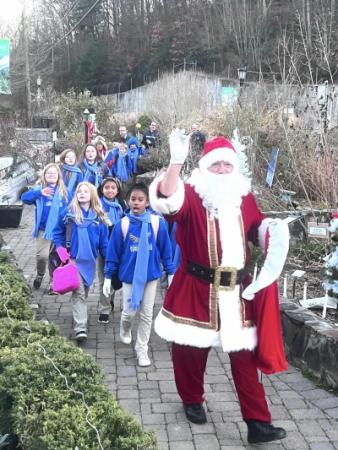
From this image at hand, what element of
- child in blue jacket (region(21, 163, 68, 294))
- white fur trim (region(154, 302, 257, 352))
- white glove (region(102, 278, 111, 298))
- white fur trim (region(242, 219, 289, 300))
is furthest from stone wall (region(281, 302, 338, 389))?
child in blue jacket (region(21, 163, 68, 294))

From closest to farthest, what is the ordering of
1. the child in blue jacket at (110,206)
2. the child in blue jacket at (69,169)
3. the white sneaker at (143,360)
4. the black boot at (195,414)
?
1. the black boot at (195,414)
2. the white sneaker at (143,360)
3. the child in blue jacket at (110,206)
4. the child in blue jacket at (69,169)

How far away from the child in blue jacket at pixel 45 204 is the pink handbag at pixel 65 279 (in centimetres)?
158

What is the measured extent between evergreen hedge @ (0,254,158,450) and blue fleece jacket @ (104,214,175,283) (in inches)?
47.8

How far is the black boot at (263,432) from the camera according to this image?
12.1 ft

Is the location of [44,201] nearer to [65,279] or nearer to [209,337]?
[65,279]

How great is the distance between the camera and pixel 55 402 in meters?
3.10

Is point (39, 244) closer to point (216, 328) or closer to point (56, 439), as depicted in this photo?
point (216, 328)

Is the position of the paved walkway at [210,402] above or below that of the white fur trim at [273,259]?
below

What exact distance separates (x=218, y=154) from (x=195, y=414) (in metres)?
1.78

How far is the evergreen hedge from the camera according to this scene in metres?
2.83

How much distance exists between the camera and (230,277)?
3693 mm

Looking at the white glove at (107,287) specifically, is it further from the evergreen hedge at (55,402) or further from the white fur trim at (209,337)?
the white fur trim at (209,337)

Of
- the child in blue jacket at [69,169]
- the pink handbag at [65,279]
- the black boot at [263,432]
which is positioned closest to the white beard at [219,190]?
the black boot at [263,432]

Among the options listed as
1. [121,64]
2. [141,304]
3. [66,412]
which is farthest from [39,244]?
[121,64]
